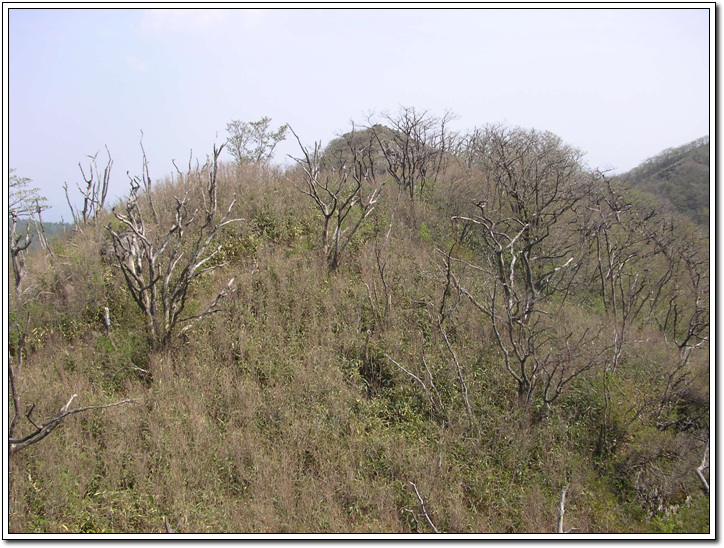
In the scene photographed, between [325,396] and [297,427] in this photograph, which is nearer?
[297,427]

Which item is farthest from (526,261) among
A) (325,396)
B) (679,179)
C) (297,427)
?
(679,179)

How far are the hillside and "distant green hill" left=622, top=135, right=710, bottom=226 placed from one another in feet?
10.7

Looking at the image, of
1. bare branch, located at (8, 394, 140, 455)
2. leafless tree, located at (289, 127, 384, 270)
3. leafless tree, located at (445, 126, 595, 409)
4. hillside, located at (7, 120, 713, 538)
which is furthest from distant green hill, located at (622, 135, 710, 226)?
bare branch, located at (8, 394, 140, 455)

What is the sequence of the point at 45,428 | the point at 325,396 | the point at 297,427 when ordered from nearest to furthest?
the point at 45,428
the point at 297,427
the point at 325,396

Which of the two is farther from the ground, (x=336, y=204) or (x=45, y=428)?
(x=336, y=204)

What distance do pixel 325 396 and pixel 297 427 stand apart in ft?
1.73

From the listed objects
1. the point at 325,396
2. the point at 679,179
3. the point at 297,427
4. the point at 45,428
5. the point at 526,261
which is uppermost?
the point at 679,179

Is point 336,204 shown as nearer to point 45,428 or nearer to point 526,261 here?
point 526,261

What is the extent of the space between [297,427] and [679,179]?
13598 mm

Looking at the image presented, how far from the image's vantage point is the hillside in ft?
11.8

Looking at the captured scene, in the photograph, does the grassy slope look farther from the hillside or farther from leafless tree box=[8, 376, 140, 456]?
leafless tree box=[8, 376, 140, 456]

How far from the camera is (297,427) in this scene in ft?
13.7

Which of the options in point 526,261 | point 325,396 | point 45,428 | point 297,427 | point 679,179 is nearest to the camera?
point 45,428
